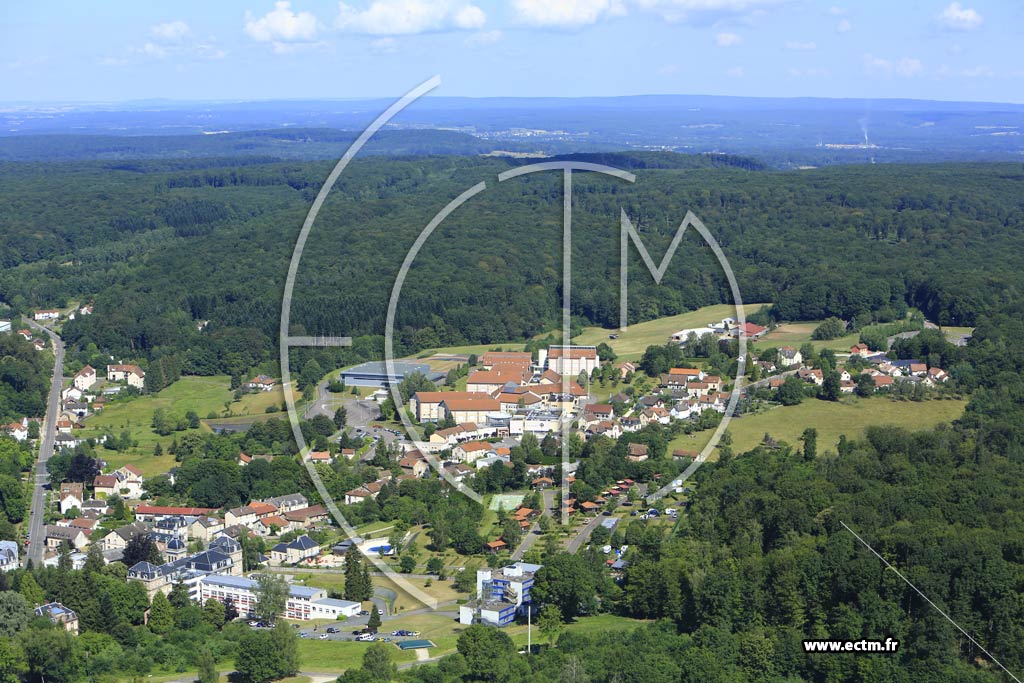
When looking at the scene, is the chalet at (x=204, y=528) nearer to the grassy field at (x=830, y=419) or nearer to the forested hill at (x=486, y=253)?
the grassy field at (x=830, y=419)

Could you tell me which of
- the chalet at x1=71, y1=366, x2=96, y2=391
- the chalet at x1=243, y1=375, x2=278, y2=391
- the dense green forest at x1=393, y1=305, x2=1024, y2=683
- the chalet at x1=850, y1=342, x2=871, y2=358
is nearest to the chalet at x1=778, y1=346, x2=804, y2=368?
the chalet at x1=850, y1=342, x2=871, y2=358

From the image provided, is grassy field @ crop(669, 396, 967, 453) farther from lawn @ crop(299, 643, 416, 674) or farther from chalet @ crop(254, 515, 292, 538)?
lawn @ crop(299, 643, 416, 674)

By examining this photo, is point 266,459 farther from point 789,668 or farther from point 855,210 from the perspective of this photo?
point 855,210

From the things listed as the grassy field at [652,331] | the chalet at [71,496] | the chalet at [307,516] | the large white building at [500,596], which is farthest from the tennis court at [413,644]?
the grassy field at [652,331]

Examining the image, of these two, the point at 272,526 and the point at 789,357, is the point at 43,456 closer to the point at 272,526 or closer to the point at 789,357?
the point at 272,526

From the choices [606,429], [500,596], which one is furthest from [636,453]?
[500,596]

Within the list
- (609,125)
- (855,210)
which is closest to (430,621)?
(855,210)
